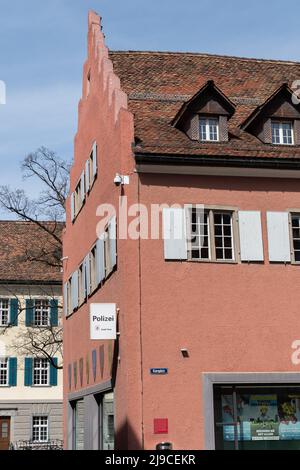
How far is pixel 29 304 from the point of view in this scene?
41.9 meters

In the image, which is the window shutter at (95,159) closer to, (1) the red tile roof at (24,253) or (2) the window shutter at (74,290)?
(2) the window shutter at (74,290)

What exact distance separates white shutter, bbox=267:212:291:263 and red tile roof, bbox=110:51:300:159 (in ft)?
5.03

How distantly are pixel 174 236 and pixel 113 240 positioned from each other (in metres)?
1.71

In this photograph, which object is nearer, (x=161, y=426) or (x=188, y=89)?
(x=161, y=426)

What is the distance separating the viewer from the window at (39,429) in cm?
4109

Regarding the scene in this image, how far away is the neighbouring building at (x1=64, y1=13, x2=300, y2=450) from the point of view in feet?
60.3

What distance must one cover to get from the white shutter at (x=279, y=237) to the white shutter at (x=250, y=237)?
26cm

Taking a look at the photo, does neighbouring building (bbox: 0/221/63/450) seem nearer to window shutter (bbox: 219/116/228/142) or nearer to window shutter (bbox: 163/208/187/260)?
window shutter (bbox: 219/116/228/142)

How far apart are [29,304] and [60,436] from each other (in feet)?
22.9

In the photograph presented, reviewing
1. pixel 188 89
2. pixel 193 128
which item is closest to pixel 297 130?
pixel 193 128

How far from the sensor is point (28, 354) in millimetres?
41625

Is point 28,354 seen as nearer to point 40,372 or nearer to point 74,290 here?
point 40,372

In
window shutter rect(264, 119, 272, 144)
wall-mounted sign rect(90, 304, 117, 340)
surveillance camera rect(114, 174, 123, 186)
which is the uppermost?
window shutter rect(264, 119, 272, 144)

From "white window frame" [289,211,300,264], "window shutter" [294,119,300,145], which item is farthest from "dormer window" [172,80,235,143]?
"white window frame" [289,211,300,264]
